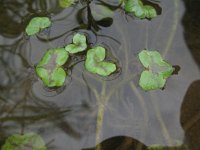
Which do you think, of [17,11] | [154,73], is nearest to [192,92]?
[154,73]

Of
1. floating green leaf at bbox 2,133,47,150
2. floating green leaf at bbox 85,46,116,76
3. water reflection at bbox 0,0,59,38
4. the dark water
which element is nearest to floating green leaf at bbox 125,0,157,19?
the dark water

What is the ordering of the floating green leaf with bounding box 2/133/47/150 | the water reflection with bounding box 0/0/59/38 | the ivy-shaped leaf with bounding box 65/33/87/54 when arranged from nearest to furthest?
the floating green leaf with bounding box 2/133/47/150 < the ivy-shaped leaf with bounding box 65/33/87/54 < the water reflection with bounding box 0/0/59/38

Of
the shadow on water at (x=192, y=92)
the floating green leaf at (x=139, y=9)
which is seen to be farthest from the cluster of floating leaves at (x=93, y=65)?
the floating green leaf at (x=139, y=9)

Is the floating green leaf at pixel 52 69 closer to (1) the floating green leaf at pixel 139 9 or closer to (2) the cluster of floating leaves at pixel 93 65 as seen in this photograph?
(2) the cluster of floating leaves at pixel 93 65

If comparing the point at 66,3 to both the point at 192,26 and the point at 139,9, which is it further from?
the point at 192,26

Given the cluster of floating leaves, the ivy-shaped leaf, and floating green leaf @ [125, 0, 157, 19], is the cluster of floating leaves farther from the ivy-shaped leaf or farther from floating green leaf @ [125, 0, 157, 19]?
floating green leaf @ [125, 0, 157, 19]

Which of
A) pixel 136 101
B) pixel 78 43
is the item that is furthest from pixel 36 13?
pixel 136 101

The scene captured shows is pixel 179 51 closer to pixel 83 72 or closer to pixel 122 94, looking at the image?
pixel 122 94
